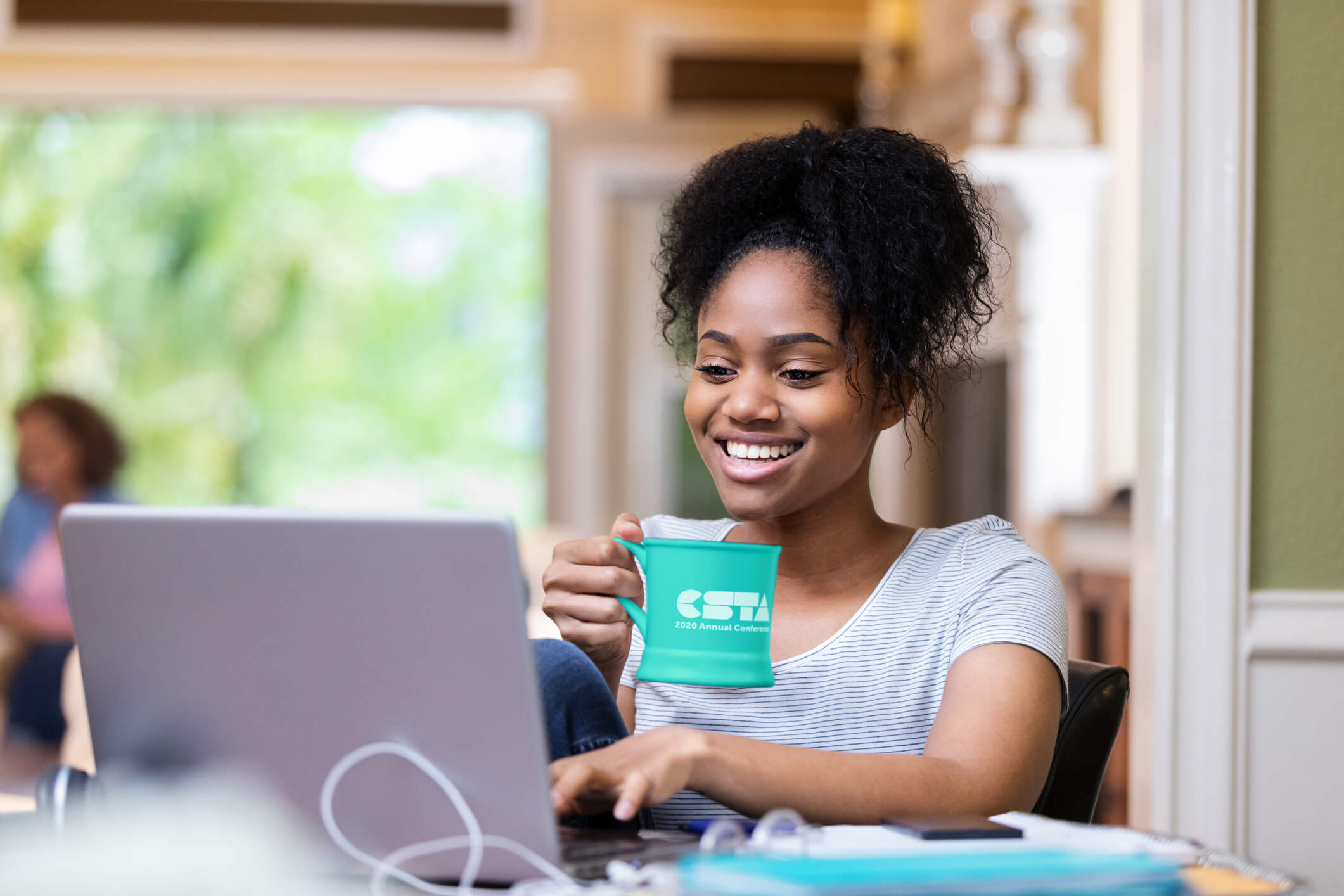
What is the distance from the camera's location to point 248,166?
910 cm

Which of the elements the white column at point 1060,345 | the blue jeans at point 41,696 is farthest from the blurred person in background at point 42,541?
the white column at point 1060,345

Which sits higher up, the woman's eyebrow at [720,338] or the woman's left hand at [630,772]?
the woman's eyebrow at [720,338]

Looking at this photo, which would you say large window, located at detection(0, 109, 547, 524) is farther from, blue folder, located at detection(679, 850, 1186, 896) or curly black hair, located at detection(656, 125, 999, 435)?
blue folder, located at detection(679, 850, 1186, 896)

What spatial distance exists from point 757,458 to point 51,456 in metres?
3.40

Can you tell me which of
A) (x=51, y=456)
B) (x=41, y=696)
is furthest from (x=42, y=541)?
(x=41, y=696)

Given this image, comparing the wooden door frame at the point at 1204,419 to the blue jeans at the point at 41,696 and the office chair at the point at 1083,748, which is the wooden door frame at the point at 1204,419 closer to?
the office chair at the point at 1083,748

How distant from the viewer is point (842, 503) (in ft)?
4.12

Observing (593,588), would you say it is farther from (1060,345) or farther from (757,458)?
(1060,345)

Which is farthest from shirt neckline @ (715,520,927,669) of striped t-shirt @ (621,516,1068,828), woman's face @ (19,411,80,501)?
woman's face @ (19,411,80,501)

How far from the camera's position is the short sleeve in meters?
1.06

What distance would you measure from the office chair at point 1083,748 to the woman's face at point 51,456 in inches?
138

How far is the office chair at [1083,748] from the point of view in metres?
1.16

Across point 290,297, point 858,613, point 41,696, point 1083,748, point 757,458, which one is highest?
point 290,297

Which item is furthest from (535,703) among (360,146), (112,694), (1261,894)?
(360,146)
